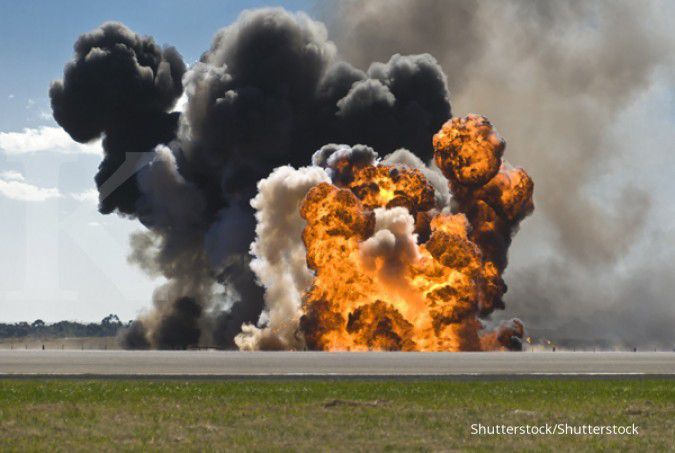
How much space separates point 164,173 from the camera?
5354 inches

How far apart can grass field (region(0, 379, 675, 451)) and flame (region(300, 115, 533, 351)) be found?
7172cm

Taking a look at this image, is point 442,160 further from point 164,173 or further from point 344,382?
point 344,382

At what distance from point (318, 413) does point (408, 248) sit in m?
88.8

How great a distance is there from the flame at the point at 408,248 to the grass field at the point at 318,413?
2824 inches

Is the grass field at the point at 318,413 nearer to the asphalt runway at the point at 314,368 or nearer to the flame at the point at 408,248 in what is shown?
the asphalt runway at the point at 314,368

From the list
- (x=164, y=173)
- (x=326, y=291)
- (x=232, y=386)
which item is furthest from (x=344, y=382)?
(x=164, y=173)

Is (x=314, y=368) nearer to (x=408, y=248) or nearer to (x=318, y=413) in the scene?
(x=318, y=413)

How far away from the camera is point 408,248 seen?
115688mm

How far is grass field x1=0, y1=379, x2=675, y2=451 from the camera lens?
72.1 feet

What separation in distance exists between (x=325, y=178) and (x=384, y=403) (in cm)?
8957

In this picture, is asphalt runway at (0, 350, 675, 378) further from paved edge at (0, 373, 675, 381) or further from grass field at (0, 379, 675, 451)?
grass field at (0, 379, 675, 451)

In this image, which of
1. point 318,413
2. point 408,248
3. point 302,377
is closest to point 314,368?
point 302,377

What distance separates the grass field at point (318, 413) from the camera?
21969mm

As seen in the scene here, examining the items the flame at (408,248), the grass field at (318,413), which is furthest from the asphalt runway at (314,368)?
the flame at (408,248)
